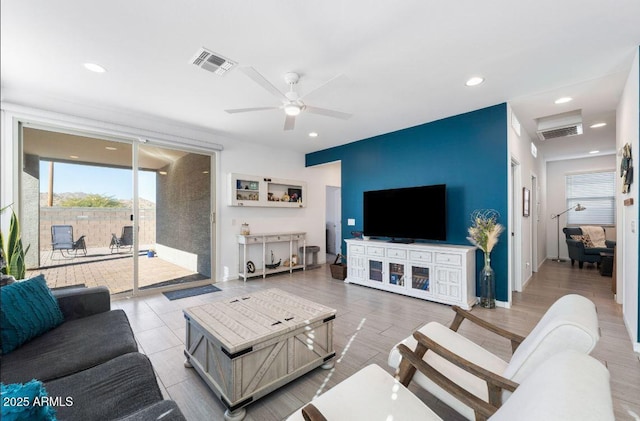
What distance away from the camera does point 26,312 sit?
5.43ft

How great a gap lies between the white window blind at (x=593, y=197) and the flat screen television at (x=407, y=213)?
536cm

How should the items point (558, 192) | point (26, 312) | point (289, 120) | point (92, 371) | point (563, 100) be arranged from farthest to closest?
1. point (558, 192)
2. point (563, 100)
3. point (289, 120)
4. point (26, 312)
5. point (92, 371)

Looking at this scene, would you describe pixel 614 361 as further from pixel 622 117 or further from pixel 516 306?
pixel 622 117

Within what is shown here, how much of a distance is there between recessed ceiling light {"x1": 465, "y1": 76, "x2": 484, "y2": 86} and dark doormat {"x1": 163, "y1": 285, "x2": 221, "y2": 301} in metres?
4.47

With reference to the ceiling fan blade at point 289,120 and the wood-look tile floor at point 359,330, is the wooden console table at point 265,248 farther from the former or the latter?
the ceiling fan blade at point 289,120

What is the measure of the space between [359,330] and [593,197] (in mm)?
7371

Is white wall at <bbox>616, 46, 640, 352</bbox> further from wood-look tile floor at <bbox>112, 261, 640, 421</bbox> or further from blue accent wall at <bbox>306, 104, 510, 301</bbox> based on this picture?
blue accent wall at <bbox>306, 104, 510, 301</bbox>

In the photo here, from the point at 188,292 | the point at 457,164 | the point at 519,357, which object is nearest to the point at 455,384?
the point at 519,357

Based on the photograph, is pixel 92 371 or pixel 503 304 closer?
pixel 92 371

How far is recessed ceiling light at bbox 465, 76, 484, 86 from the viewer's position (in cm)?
284

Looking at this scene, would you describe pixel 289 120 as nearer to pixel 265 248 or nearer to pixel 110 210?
pixel 110 210

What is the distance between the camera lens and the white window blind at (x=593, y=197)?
6.32 meters

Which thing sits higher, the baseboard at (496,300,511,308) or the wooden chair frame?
the wooden chair frame

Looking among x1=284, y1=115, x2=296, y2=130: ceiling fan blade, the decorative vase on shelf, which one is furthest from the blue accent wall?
x1=284, y1=115, x2=296, y2=130: ceiling fan blade
